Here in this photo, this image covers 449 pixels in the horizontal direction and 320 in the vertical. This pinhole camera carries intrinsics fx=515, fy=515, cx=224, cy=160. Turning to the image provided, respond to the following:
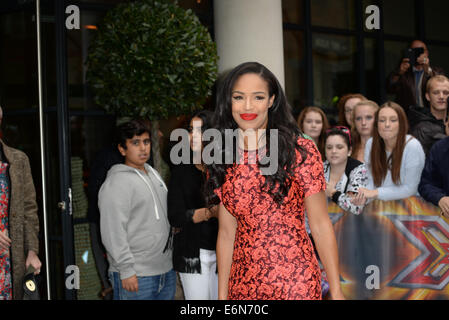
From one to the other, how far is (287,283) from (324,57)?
5556 millimetres

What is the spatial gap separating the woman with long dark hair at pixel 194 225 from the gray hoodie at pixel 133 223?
0.39 feet

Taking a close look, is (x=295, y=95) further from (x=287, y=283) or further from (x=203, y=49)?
(x=287, y=283)

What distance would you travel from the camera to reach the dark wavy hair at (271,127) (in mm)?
2094

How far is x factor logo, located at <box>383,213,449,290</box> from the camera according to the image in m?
3.49

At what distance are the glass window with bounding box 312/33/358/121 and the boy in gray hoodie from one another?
158 inches

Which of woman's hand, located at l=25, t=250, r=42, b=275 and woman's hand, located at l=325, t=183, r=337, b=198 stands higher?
woman's hand, located at l=325, t=183, r=337, b=198

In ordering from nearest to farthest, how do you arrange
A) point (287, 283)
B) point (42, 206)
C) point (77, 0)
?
point (287, 283)
point (42, 206)
point (77, 0)

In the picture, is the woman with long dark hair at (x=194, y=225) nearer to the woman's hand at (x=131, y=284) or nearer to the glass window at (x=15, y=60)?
the woman's hand at (x=131, y=284)

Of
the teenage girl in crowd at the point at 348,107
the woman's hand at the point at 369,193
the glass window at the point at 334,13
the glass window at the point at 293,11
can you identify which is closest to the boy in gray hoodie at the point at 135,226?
the woman's hand at the point at 369,193

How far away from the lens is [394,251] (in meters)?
3.63

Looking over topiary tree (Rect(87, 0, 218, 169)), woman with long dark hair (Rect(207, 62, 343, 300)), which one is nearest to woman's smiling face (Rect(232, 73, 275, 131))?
woman with long dark hair (Rect(207, 62, 343, 300))

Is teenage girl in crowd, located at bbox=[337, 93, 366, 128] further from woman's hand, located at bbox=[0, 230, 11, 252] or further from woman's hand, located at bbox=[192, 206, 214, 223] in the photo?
woman's hand, located at bbox=[0, 230, 11, 252]

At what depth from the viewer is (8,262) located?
3221mm

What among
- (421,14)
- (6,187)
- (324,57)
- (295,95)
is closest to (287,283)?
(6,187)
